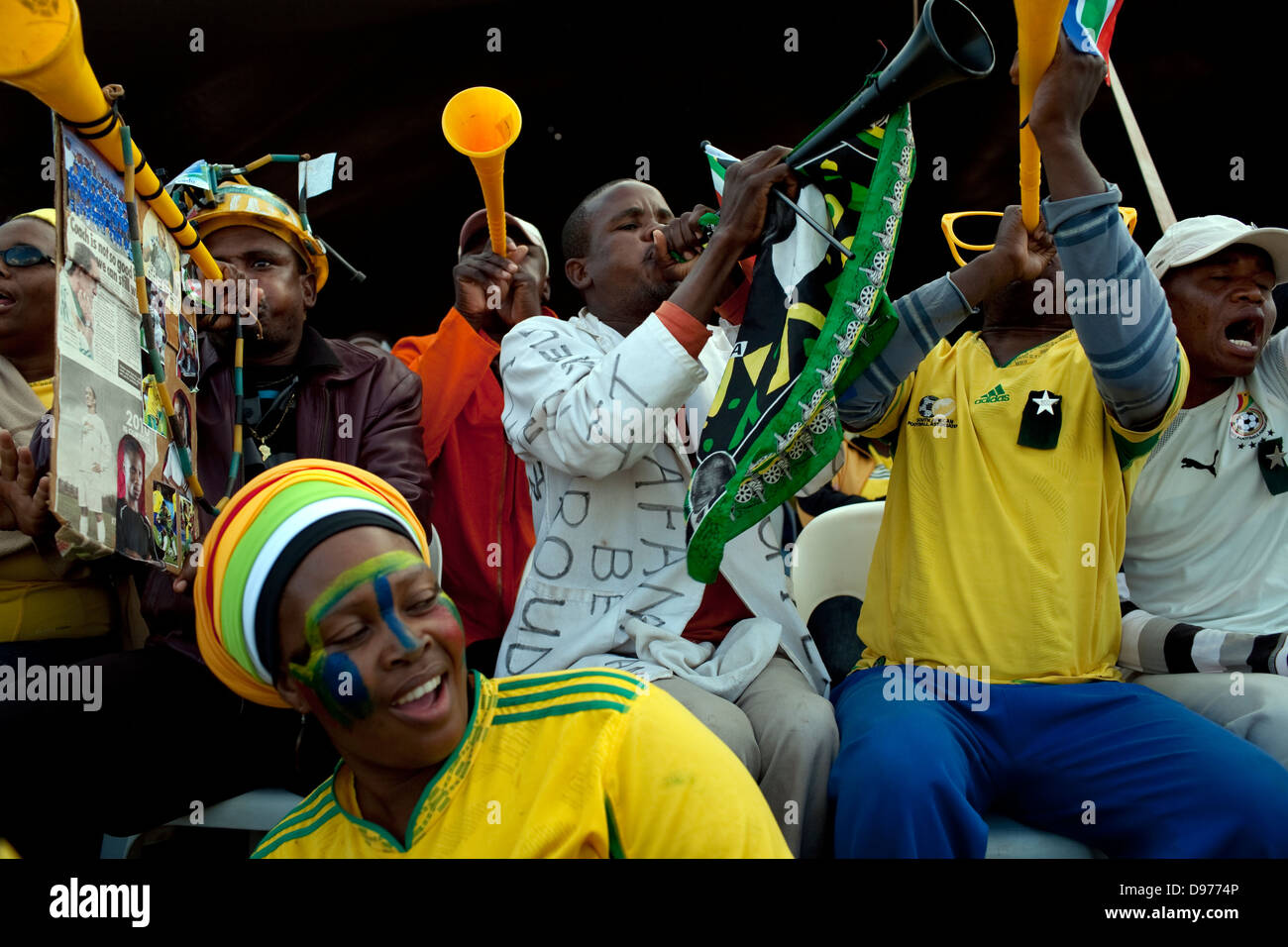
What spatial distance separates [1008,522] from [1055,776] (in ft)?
1.78

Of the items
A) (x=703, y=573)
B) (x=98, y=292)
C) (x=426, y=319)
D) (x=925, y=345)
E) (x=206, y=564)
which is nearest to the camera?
(x=206, y=564)

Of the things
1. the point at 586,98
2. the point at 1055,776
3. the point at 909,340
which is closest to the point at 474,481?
the point at 909,340

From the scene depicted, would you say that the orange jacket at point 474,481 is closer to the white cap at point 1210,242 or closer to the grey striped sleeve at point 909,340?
the grey striped sleeve at point 909,340

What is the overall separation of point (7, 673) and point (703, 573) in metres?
1.44

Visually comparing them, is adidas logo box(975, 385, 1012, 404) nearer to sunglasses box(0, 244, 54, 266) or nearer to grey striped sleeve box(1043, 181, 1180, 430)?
grey striped sleeve box(1043, 181, 1180, 430)

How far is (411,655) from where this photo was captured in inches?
64.5

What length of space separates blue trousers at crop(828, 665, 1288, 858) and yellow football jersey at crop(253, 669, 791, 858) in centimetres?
54

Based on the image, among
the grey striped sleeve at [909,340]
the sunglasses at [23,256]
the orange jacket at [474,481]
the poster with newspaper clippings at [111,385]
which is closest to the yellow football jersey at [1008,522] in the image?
the grey striped sleeve at [909,340]

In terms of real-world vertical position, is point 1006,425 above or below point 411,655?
above

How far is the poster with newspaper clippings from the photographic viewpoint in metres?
1.88

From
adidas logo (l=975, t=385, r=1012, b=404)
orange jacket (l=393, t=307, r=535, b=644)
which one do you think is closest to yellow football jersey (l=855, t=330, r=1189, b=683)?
adidas logo (l=975, t=385, r=1012, b=404)

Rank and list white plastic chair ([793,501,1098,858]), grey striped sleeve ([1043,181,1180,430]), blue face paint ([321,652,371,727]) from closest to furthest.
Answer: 1. blue face paint ([321,652,371,727])
2. grey striped sleeve ([1043,181,1180,430])
3. white plastic chair ([793,501,1098,858])

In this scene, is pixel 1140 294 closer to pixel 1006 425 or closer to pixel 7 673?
pixel 1006 425

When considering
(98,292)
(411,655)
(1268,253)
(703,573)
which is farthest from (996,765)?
(98,292)
